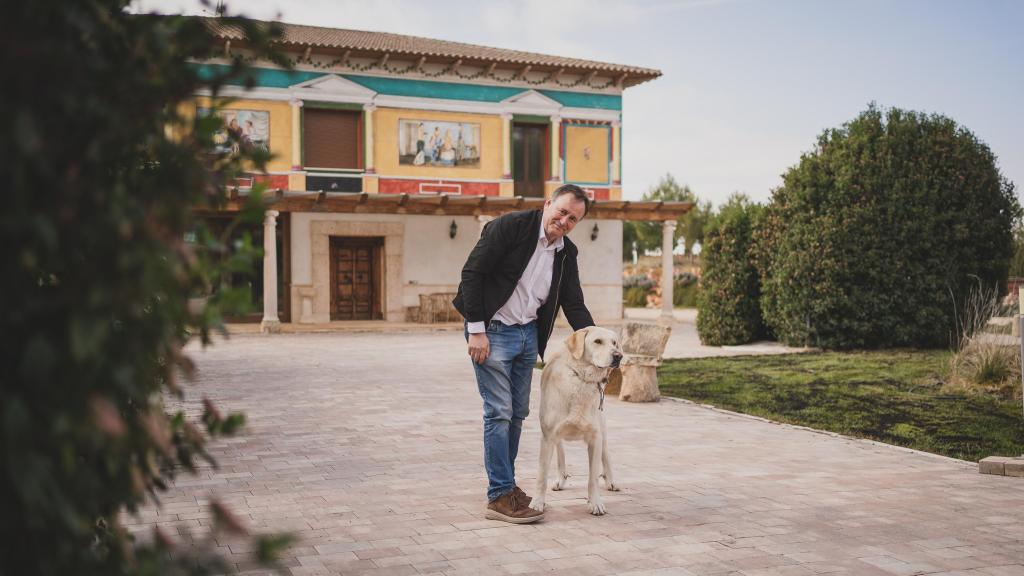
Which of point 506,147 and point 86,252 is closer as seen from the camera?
point 86,252

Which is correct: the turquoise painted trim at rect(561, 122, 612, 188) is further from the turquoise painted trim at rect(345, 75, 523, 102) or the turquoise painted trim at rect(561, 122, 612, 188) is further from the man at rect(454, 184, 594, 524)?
the man at rect(454, 184, 594, 524)

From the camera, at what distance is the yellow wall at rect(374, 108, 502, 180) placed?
77.9ft

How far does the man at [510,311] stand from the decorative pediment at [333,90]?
19413mm

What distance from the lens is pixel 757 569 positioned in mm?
3871

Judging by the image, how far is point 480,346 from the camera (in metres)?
4.72

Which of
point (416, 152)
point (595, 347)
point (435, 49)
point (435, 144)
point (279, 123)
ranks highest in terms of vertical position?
point (435, 49)

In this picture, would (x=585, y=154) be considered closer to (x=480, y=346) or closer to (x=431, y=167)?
(x=431, y=167)

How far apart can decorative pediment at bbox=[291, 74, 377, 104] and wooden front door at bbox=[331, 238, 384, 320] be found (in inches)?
149

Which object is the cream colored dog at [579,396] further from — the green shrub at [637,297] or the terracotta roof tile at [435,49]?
the green shrub at [637,297]

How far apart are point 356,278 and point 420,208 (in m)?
3.32

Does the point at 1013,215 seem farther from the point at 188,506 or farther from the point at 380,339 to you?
the point at 188,506

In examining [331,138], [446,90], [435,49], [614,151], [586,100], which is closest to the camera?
[331,138]

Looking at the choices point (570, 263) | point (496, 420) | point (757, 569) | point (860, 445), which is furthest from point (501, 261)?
point (860, 445)

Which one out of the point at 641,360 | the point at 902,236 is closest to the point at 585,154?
the point at 902,236
